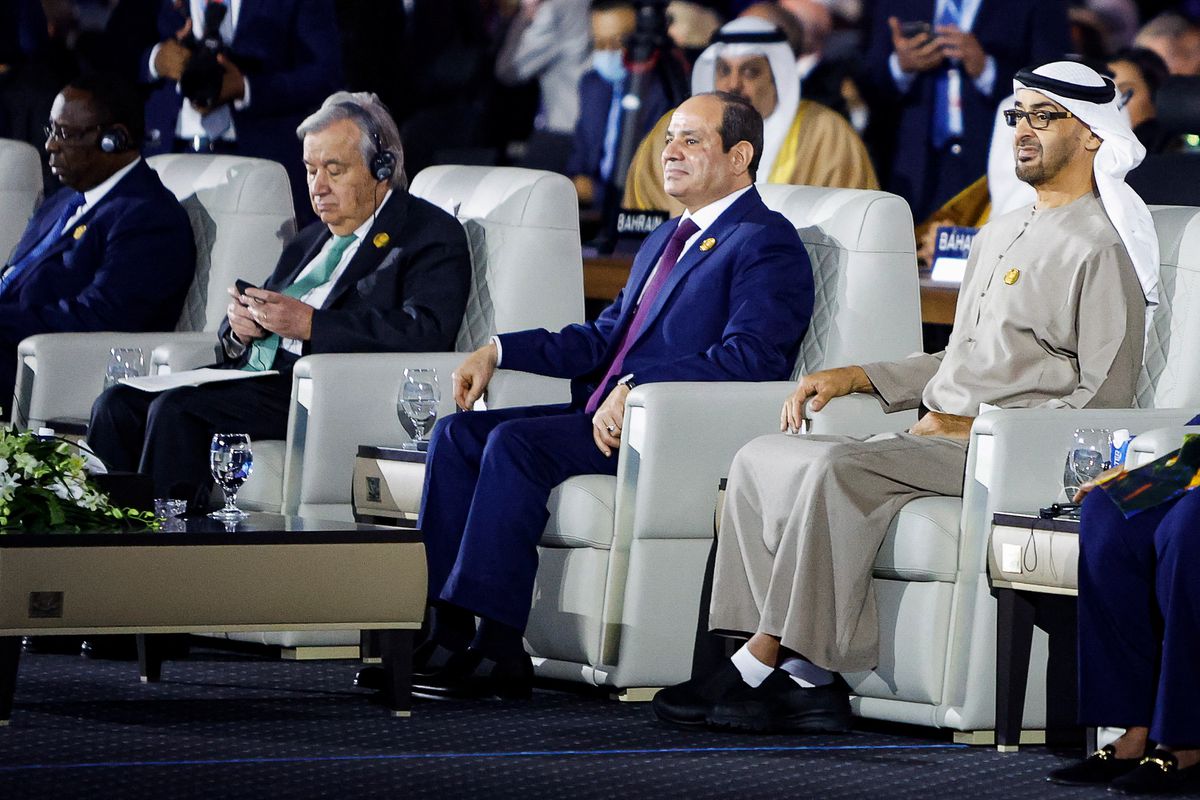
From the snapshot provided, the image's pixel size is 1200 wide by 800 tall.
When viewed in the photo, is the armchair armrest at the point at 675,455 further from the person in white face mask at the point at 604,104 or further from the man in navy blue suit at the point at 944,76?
Answer: the person in white face mask at the point at 604,104

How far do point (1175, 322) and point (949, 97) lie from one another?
9.64 feet

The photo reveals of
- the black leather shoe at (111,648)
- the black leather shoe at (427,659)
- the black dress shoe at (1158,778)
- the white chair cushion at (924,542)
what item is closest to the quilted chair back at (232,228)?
the black leather shoe at (111,648)

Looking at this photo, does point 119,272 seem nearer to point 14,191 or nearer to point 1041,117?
point 14,191

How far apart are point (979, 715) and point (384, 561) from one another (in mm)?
1062

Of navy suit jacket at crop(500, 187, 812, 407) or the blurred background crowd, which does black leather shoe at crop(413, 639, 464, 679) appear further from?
the blurred background crowd

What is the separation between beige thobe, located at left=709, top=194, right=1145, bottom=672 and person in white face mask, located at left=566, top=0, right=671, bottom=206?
11.8 feet

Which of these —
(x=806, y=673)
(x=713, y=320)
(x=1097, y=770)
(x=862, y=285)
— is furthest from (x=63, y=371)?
(x=1097, y=770)

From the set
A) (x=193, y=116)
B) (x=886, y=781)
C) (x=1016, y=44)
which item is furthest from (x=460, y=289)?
(x=193, y=116)

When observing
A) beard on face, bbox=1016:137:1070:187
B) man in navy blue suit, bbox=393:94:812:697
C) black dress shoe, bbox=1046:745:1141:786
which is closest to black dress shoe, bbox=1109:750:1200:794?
black dress shoe, bbox=1046:745:1141:786

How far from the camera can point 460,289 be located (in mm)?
5320

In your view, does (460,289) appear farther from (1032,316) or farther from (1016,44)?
(1016,44)

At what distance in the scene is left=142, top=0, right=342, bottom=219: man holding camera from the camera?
7.95 m

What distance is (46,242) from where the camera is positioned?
632 cm

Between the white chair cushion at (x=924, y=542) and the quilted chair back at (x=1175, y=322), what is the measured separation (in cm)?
50
